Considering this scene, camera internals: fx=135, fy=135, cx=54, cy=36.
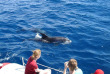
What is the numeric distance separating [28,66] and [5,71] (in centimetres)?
208

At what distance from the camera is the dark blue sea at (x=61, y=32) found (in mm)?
10203

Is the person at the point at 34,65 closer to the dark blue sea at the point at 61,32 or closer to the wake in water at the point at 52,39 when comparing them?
the dark blue sea at the point at 61,32

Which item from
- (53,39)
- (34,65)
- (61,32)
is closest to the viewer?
(34,65)

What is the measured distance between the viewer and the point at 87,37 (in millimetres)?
13188

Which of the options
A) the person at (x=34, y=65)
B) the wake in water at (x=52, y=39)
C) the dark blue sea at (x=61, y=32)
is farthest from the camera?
the wake in water at (x=52, y=39)

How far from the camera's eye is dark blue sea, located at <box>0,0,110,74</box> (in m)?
10.2

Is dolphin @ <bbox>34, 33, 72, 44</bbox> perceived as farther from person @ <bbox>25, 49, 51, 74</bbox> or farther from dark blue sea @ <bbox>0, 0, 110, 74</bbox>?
person @ <bbox>25, 49, 51, 74</bbox>

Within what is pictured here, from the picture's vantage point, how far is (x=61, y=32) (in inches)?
571

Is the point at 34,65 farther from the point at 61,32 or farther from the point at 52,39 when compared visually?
the point at 61,32

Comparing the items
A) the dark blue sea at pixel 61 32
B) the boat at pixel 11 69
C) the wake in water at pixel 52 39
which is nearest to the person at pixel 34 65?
the boat at pixel 11 69

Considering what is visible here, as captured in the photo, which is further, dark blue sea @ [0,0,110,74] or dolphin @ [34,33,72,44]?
dolphin @ [34,33,72,44]

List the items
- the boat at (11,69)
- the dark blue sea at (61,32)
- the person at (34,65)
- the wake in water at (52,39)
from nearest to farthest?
1. the person at (34,65)
2. the boat at (11,69)
3. the dark blue sea at (61,32)
4. the wake in water at (52,39)

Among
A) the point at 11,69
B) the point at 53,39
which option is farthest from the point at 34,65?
the point at 53,39

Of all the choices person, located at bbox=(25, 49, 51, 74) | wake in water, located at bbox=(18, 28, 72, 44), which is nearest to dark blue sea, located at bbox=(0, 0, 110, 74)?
wake in water, located at bbox=(18, 28, 72, 44)
